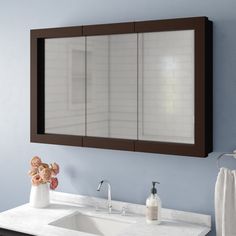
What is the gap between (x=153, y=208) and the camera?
2.43 m

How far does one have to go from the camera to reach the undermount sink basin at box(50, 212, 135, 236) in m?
2.59

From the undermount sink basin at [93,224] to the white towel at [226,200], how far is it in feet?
1.74

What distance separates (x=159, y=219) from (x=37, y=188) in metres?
0.78

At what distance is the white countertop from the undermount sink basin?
0.03 m

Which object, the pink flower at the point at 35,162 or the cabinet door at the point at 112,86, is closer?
the cabinet door at the point at 112,86

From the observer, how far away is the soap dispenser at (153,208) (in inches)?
95.9

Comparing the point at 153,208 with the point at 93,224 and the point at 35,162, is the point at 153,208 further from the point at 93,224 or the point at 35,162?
the point at 35,162

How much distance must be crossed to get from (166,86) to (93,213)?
860 mm

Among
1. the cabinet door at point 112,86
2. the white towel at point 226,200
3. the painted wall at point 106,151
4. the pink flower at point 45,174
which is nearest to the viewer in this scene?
the white towel at point 226,200

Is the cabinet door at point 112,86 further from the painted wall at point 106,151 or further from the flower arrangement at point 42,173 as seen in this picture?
the flower arrangement at point 42,173

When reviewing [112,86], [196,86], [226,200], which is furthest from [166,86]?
[226,200]

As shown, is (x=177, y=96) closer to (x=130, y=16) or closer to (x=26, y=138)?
(x=130, y=16)

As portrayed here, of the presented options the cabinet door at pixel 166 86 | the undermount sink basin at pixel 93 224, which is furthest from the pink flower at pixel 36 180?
the cabinet door at pixel 166 86

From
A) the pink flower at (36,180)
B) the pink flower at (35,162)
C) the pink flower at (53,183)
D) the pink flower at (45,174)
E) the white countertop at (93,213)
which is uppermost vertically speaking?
the pink flower at (35,162)
